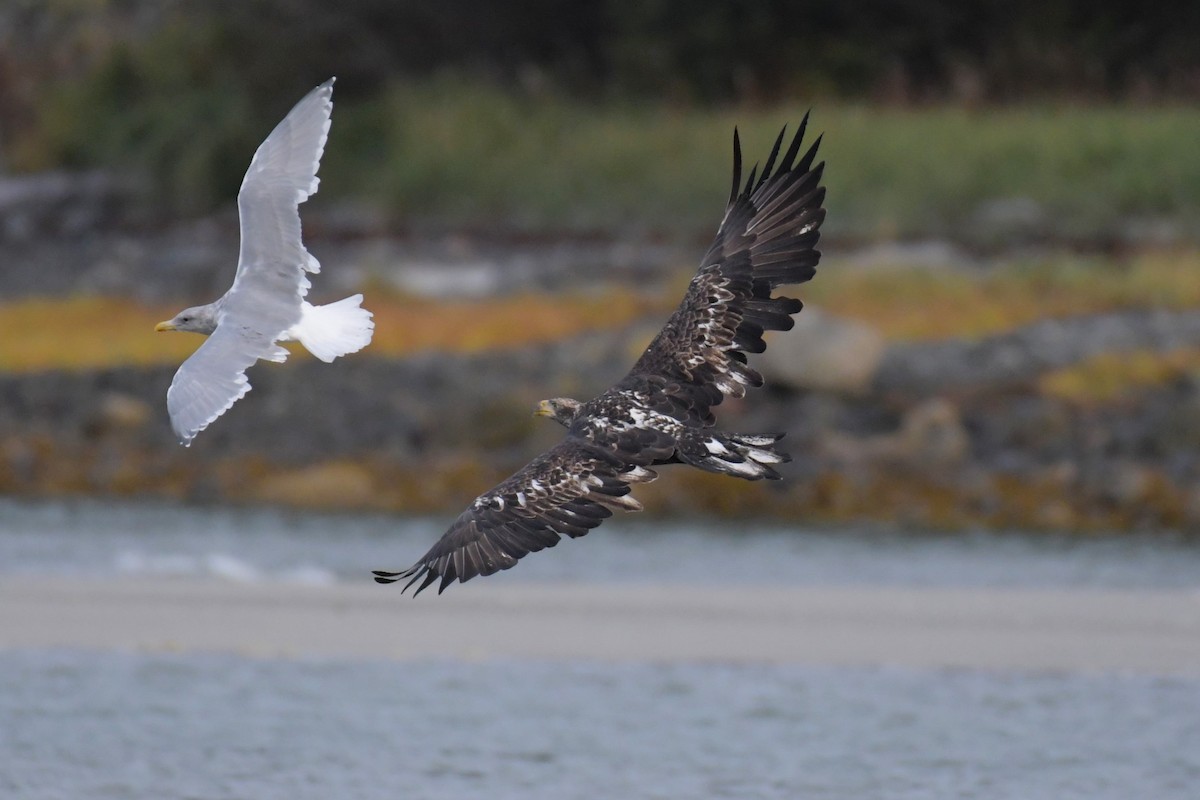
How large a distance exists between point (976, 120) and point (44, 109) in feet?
43.3

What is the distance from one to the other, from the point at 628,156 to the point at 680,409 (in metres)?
19.6

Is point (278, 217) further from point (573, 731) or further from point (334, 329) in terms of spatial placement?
point (573, 731)

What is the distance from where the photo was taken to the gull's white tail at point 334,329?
8047mm

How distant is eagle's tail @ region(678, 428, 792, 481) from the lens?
8.51 meters

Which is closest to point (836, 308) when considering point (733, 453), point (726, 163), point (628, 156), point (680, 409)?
point (726, 163)

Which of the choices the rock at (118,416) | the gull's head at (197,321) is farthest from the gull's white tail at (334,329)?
the rock at (118,416)

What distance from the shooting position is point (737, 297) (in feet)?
Result: 30.2

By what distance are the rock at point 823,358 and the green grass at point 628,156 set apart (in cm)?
557

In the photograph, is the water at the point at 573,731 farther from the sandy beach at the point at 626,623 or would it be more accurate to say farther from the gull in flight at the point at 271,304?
the gull in flight at the point at 271,304

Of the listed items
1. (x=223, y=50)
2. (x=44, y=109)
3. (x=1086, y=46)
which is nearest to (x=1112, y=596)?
(x=1086, y=46)

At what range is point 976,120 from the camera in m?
27.0

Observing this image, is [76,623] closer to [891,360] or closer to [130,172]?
[891,360]

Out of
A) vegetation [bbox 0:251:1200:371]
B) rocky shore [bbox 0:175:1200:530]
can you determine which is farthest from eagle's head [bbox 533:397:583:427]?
vegetation [bbox 0:251:1200:371]

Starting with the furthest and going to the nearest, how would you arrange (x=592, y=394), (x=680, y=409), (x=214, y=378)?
(x=592, y=394) < (x=680, y=409) < (x=214, y=378)
